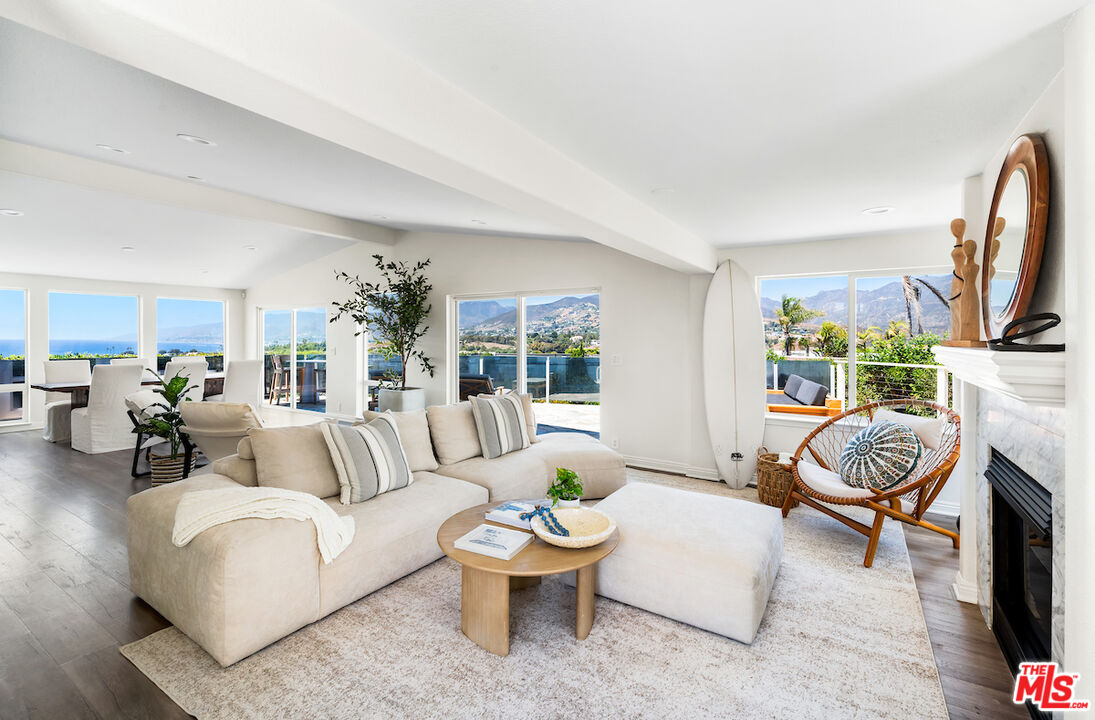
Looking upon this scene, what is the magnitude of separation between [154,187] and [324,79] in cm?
386

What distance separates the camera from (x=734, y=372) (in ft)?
14.6

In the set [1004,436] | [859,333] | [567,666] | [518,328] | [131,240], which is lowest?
[567,666]

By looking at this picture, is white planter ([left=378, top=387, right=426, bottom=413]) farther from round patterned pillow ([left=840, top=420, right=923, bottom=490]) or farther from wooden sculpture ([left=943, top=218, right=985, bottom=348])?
wooden sculpture ([left=943, top=218, right=985, bottom=348])

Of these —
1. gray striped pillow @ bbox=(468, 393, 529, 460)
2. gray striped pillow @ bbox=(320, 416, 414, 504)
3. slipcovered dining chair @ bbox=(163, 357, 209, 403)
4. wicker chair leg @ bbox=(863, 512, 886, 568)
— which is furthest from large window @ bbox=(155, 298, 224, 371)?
wicker chair leg @ bbox=(863, 512, 886, 568)

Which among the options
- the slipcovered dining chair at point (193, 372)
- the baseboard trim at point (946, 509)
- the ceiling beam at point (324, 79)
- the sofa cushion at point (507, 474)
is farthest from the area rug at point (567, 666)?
the slipcovered dining chair at point (193, 372)

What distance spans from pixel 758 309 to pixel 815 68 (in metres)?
3.07

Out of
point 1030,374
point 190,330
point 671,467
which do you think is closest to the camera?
point 1030,374

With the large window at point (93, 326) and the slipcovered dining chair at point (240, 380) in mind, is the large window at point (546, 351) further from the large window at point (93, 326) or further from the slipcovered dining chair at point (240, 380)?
the large window at point (93, 326)

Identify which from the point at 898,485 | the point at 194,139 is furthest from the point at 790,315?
the point at 194,139

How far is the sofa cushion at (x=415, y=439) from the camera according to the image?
3.40 metres

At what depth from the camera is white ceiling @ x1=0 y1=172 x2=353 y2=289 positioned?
15.3 feet

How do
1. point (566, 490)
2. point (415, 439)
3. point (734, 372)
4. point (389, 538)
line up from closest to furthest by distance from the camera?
point (566, 490)
point (389, 538)
point (415, 439)
point (734, 372)

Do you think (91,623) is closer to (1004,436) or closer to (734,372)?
(1004,436)

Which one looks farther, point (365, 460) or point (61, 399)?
point (61, 399)
